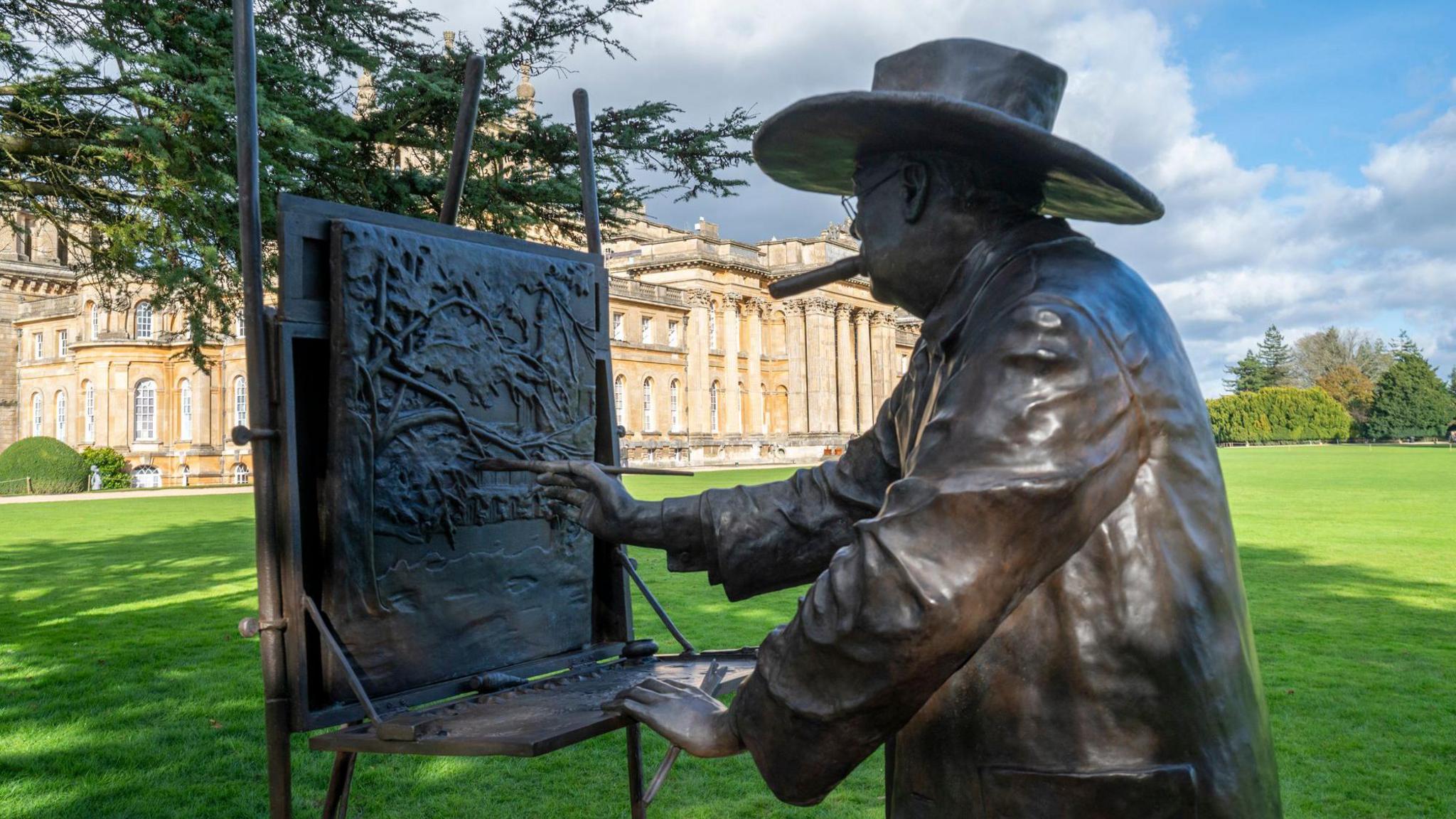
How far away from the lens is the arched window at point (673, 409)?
57775mm

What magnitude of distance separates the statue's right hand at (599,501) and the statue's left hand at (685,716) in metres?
0.60

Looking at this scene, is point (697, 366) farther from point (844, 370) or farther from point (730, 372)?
point (844, 370)

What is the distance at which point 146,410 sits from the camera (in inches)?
1818

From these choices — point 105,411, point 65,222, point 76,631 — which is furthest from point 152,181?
point 105,411

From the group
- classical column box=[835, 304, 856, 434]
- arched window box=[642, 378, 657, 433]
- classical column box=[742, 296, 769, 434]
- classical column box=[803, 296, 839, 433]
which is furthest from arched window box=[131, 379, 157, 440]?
classical column box=[835, 304, 856, 434]

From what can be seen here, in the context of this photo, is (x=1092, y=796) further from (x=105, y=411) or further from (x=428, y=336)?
(x=105, y=411)

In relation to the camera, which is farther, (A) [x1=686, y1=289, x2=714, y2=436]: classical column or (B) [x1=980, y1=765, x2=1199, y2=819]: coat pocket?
(A) [x1=686, y1=289, x2=714, y2=436]: classical column

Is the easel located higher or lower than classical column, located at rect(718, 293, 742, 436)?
lower

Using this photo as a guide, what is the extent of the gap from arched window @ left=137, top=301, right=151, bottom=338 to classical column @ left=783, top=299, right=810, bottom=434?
34898 millimetres

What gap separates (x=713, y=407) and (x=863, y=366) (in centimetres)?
1376

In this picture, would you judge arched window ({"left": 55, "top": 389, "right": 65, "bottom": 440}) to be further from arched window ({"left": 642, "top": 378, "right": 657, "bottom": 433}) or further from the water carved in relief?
the water carved in relief

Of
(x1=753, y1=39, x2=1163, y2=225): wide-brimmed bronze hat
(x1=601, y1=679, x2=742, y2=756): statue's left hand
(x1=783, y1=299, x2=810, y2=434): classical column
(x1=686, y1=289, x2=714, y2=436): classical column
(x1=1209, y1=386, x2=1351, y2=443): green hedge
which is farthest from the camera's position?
(x1=1209, y1=386, x2=1351, y2=443): green hedge

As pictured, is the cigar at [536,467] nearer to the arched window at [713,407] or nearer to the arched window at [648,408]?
the arched window at [648,408]

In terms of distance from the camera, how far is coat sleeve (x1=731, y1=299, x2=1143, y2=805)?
58.8 inches
